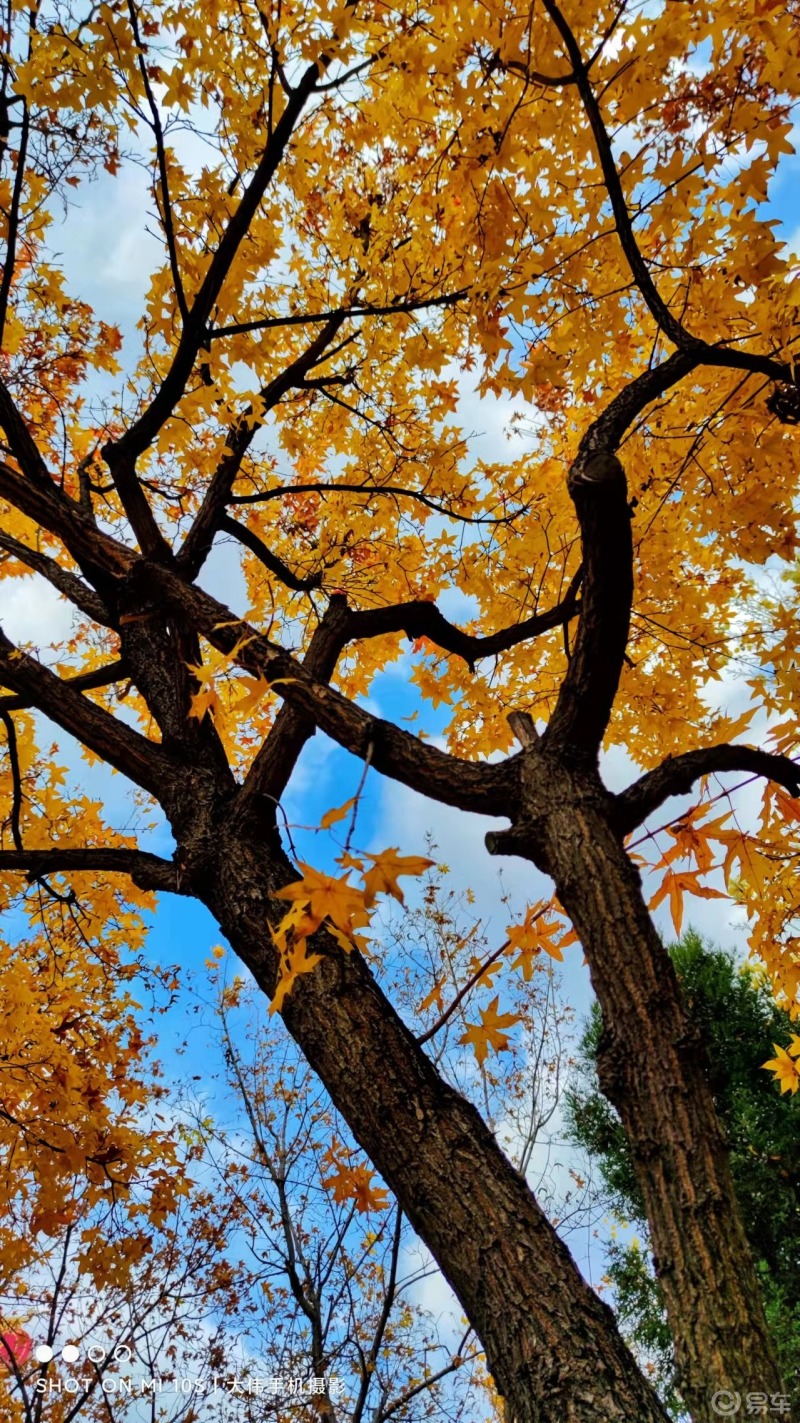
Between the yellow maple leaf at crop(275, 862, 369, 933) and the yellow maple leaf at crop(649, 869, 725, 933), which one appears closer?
the yellow maple leaf at crop(275, 862, 369, 933)

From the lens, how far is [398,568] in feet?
14.5

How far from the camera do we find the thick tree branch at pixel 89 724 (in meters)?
2.54

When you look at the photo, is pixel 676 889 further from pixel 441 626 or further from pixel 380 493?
pixel 380 493

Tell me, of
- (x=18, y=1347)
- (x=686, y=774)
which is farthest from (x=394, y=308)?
(x=18, y=1347)

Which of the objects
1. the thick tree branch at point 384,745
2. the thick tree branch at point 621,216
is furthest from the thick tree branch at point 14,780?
the thick tree branch at point 621,216

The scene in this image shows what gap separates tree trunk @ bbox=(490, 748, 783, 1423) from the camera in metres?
1.18

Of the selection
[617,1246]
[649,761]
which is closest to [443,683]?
[649,761]

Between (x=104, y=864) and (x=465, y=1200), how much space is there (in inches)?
59.9

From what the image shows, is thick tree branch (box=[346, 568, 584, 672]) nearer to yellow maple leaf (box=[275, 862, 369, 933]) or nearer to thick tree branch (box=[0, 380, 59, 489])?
thick tree branch (box=[0, 380, 59, 489])

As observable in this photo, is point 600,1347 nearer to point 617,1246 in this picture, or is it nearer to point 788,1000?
point 788,1000

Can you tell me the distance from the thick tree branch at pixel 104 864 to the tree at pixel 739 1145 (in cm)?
485

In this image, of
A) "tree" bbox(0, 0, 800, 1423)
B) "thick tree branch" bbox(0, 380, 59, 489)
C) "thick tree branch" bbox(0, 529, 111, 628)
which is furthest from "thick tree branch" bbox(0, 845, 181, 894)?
"thick tree branch" bbox(0, 380, 59, 489)

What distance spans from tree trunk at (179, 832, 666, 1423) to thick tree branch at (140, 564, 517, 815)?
47cm

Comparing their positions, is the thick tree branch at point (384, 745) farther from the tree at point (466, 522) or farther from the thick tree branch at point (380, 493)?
the thick tree branch at point (380, 493)
